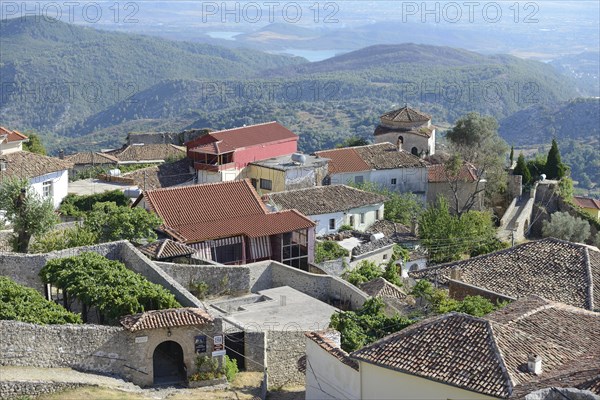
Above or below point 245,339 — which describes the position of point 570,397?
above

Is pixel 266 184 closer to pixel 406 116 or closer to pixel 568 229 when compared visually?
pixel 406 116

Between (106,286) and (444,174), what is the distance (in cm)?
3224

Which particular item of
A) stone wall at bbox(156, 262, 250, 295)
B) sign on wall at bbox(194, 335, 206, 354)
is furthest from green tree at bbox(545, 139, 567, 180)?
sign on wall at bbox(194, 335, 206, 354)

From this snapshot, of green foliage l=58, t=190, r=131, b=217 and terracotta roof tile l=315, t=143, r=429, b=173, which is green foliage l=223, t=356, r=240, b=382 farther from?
terracotta roof tile l=315, t=143, r=429, b=173

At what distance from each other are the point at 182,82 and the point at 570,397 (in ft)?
570

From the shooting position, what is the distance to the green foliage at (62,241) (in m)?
30.9

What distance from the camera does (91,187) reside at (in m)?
47.8

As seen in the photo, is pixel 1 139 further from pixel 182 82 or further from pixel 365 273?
pixel 182 82

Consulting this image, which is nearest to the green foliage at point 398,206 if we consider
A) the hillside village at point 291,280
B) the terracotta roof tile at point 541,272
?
the hillside village at point 291,280

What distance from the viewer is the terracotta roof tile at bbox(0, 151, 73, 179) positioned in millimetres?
41594

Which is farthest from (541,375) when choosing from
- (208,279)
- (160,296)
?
(208,279)

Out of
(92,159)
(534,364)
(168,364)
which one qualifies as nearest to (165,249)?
(168,364)

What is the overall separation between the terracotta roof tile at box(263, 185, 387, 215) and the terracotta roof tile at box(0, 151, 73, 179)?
368 inches

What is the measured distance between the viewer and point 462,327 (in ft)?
64.2
